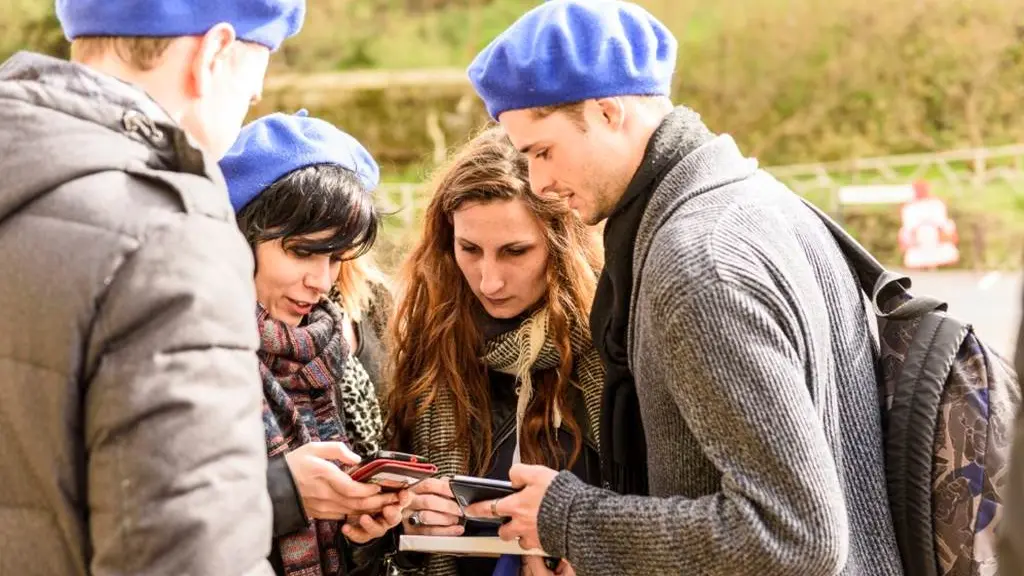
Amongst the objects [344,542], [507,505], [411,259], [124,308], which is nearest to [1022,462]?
[124,308]

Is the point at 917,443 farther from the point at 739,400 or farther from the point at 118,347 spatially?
the point at 118,347

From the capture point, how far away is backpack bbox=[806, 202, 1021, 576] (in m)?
1.78

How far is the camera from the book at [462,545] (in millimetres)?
2115

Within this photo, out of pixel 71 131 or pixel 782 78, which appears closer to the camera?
pixel 71 131

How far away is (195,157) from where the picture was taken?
1.32 metres

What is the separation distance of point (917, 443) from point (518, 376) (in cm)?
92

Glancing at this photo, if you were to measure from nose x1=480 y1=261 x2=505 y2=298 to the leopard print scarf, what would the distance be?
0.10 meters

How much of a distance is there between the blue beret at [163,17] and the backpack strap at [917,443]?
44.2 inches

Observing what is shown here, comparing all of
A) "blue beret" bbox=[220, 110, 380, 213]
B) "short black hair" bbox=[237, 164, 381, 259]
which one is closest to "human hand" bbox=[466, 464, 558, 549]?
"short black hair" bbox=[237, 164, 381, 259]

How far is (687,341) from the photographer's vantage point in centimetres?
160

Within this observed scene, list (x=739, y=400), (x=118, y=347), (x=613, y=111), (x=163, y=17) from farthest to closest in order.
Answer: (x=613, y=111), (x=739, y=400), (x=163, y=17), (x=118, y=347)

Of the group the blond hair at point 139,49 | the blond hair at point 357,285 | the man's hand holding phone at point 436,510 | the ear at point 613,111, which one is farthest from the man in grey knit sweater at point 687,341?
the blond hair at point 357,285

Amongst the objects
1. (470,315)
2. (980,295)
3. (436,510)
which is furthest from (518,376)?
(980,295)

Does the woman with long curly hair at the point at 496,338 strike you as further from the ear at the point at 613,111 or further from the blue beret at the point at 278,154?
the ear at the point at 613,111
